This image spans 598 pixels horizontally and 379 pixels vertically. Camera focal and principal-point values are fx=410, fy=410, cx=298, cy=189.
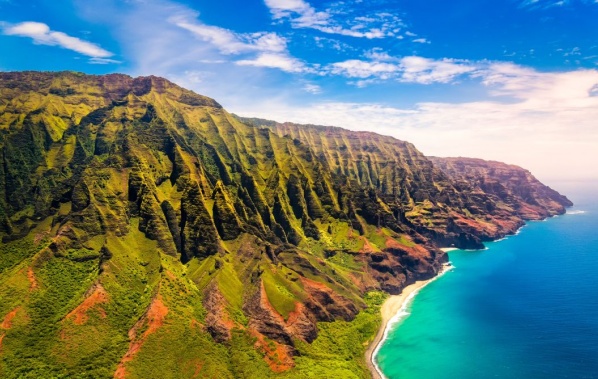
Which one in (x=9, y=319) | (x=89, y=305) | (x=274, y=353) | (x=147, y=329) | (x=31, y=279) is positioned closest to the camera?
(x=9, y=319)

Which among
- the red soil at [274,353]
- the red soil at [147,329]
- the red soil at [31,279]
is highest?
the red soil at [31,279]

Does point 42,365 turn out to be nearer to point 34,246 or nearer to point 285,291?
point 34,246

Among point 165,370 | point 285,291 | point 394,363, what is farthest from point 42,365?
point 394,363

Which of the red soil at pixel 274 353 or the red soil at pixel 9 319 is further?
the red soil at pixel 274 353

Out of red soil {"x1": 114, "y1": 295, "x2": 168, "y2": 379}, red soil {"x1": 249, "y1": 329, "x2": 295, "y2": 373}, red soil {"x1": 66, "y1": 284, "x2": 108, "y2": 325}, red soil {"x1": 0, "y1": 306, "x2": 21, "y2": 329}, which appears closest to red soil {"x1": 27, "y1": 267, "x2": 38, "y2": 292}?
red soil {"x1": 0, "y1": 306, "x2": 21, "y2": 329}

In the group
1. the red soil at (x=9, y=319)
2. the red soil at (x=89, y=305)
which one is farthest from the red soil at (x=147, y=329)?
the red soil at (x=9, y=319)

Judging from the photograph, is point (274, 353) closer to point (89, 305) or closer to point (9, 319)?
point (89, 305)

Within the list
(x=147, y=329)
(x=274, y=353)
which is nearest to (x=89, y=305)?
(x=147, y=329)

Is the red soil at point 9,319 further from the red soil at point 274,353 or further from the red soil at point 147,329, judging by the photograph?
the red soil at point 274,353

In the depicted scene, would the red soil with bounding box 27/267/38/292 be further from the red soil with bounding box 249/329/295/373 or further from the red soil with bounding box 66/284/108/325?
the red soil with bounding box 249/329/295/373

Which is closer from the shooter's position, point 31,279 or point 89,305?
point 89,305

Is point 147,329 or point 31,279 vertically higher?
point 31,279
